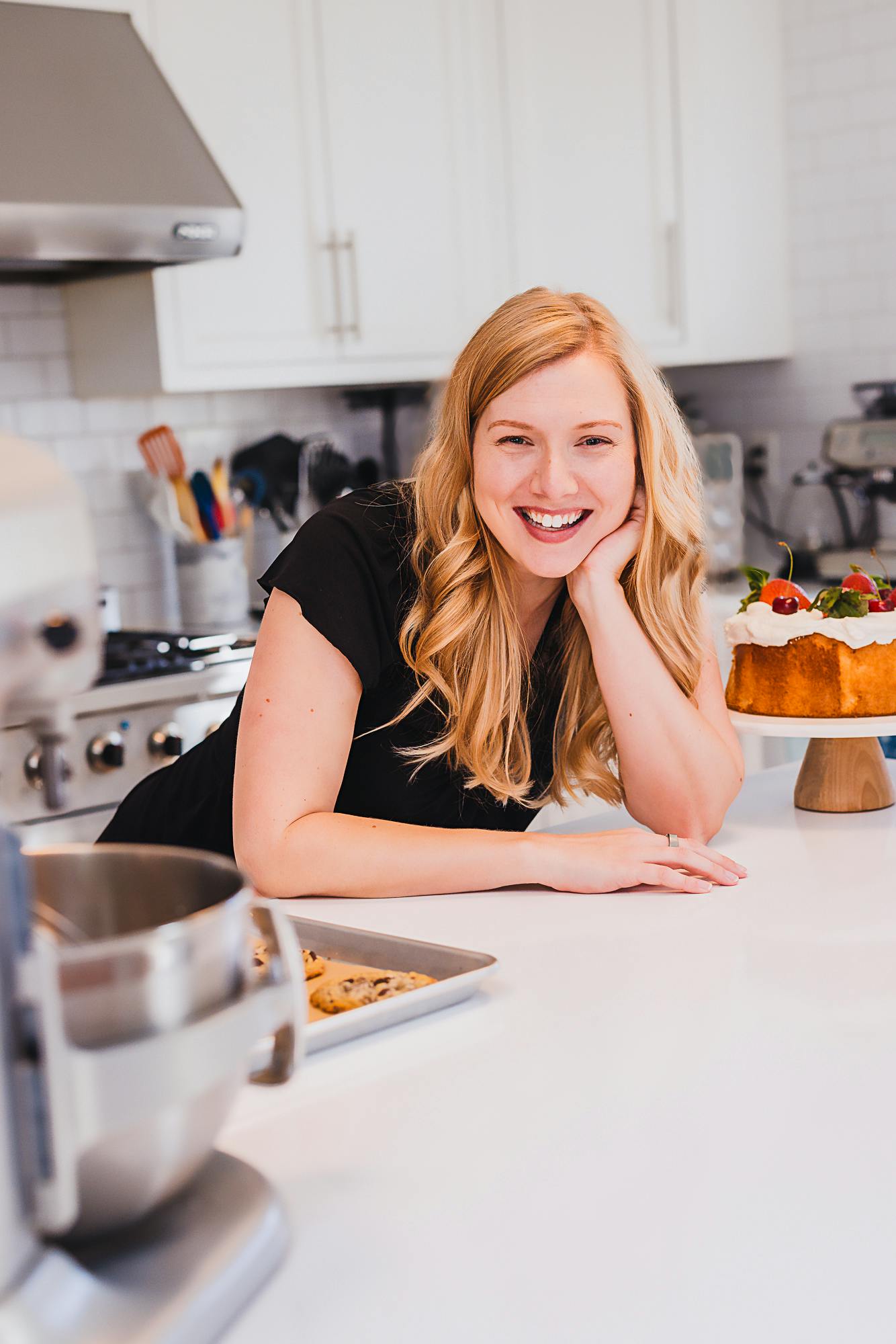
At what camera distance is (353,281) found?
3383mm

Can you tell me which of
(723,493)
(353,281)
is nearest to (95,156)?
(353,281)

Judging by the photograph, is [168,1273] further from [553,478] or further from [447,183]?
[447,183]

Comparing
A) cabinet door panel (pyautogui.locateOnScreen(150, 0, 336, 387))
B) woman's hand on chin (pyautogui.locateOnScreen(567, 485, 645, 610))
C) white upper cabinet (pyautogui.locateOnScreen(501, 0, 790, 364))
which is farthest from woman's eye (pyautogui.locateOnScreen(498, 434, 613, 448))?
white upper cabinet (pyautogui.locateOnScreen(501, 0, 790, 364))

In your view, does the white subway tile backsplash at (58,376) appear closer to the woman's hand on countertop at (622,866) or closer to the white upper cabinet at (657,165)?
the white upper cabinet at (657,165)

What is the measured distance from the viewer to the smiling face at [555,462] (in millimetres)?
1583

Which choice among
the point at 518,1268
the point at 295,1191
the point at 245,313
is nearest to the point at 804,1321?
the point at 518,1268

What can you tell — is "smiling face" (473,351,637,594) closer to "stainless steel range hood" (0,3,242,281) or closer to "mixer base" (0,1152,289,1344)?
"mixer base" (0,1152,289,1344)

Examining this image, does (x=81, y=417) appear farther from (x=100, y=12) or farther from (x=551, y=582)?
(x=551, y=582)

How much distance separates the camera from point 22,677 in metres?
0.61

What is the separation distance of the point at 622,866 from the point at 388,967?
1.04 ft

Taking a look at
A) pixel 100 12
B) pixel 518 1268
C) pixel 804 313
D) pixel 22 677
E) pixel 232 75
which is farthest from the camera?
pixel 804 313

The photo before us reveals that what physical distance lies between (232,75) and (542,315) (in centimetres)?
184

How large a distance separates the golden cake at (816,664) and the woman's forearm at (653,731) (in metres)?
0.10

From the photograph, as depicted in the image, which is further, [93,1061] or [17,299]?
[17,299]
